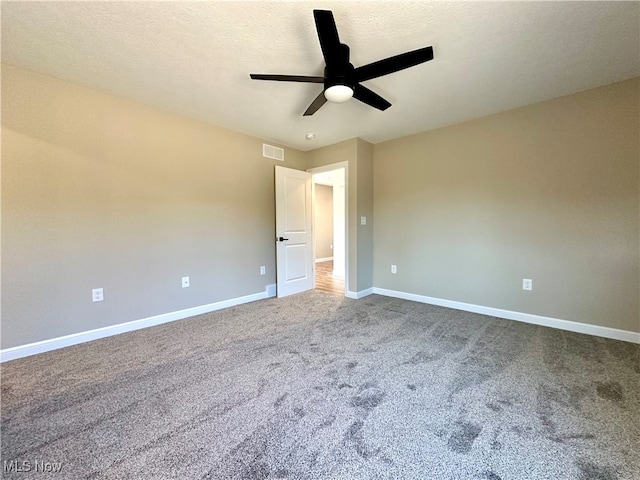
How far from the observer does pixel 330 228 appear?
816cm

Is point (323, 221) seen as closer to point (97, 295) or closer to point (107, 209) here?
point (107, 209)

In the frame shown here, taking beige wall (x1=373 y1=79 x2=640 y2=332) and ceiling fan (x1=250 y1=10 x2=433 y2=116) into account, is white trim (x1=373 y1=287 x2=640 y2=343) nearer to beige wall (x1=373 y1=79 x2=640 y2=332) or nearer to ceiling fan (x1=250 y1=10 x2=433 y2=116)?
beige wall (x1=373 y1=79 x2=640 y2=332)

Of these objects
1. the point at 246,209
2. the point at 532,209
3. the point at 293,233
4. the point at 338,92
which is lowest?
the point at 293,233

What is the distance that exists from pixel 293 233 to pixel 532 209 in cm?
314

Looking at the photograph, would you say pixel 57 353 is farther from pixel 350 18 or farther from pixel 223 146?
pixel 350 18

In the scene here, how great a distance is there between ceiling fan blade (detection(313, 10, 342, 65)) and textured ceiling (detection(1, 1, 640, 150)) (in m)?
0.23

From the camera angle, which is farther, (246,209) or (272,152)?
(272,152)

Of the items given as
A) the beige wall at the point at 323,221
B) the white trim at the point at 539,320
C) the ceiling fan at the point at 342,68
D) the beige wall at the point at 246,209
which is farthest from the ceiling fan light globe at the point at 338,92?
the beige wall at the point at 323,221

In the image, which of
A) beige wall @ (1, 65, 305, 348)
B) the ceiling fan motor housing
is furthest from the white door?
the ceiling fan motor housing

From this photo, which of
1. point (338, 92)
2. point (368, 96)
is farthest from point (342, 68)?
point (368, 96)

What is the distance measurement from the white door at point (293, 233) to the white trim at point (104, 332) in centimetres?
78

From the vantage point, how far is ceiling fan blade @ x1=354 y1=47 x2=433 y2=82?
1642 millimetres

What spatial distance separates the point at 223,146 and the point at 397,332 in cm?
316

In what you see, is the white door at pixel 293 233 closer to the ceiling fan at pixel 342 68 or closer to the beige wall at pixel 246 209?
the beige wall at pixel 246 209
